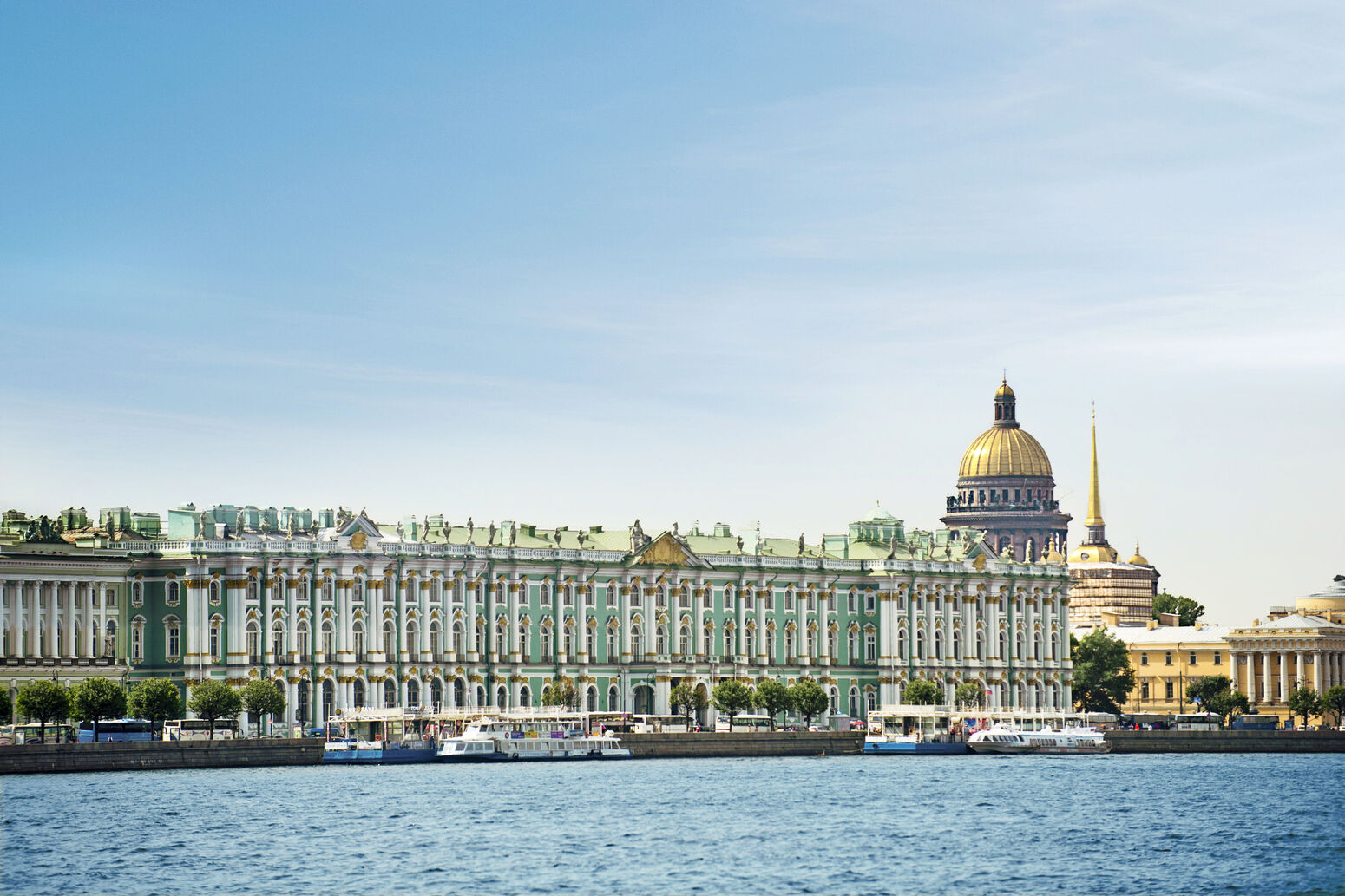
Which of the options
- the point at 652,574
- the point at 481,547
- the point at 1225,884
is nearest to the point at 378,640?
the point at 481,547

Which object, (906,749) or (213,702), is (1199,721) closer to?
(906,749)

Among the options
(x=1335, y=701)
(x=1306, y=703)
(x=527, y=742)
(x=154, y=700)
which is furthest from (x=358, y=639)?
(x=1335, y=701)

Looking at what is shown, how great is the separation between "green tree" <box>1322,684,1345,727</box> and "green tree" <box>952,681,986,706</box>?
82.5ft

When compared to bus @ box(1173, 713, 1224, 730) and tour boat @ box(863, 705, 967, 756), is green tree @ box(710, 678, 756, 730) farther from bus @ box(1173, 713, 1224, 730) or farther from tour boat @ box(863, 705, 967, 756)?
bus @ box(1173, 713, 1224, 730)

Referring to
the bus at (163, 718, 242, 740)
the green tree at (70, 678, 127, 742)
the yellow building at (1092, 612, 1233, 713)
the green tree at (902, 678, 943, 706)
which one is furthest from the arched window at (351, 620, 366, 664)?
the yellow building at (1092, 612, 1233, 713)

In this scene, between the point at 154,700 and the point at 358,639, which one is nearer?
the point at 154,700

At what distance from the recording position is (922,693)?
139500mm

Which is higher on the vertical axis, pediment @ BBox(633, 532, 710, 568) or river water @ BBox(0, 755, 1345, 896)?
pediment @ BBox(633, 532, 710, 568)

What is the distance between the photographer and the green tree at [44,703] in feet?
344

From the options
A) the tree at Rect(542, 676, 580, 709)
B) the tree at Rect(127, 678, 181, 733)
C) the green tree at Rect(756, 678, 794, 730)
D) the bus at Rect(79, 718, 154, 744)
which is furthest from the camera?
the green tree at Rect(756, 678, 794, 730)

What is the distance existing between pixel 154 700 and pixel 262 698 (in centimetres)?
580

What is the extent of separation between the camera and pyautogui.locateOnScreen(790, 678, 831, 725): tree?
132750 mm

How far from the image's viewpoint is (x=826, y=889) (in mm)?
61625

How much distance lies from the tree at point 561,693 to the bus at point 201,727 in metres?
19.1
